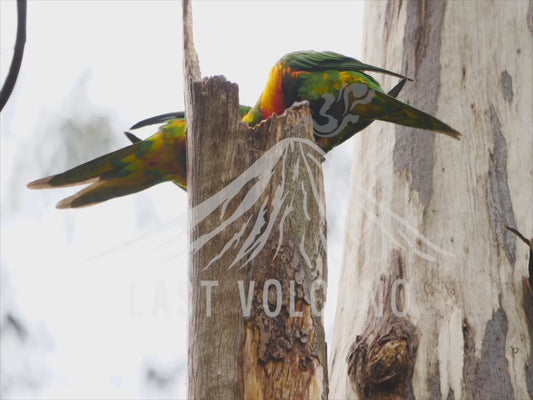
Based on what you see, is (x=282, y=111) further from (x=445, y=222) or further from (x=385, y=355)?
(x=385, y=355)

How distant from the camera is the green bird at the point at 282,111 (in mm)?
2662

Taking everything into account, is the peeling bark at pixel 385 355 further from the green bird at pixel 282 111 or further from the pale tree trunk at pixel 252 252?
the green bird at pixel 282 111

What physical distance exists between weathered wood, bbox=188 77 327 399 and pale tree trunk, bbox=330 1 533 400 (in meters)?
0.60

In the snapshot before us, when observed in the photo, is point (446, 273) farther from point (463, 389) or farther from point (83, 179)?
point (83, 179)

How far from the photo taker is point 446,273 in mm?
2389

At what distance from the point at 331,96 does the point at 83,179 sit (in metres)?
1.01

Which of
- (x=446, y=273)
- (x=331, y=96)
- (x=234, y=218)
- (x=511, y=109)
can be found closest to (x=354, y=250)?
(x=446, y=273)

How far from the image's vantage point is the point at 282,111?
273 cm

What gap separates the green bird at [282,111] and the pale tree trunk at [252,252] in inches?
27.4

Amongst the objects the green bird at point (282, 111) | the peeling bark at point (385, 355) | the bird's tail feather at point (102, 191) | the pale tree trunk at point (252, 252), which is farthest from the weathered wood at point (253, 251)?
the bird's tail feather at point (102, 191)

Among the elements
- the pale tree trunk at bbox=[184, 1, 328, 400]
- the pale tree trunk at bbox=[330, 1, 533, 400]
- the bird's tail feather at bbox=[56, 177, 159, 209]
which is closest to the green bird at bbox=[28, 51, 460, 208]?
the bird's tail feather at bbox=[56, 177, 159, 209]

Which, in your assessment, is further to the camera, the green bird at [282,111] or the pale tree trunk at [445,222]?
the green bird at [282,111]

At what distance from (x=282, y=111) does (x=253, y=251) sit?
3.42ft

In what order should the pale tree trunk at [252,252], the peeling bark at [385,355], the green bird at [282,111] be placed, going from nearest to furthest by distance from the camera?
the pale tree trunk at [252,252] → the peeling bark at [385,355] → the green bird at [282,111]
